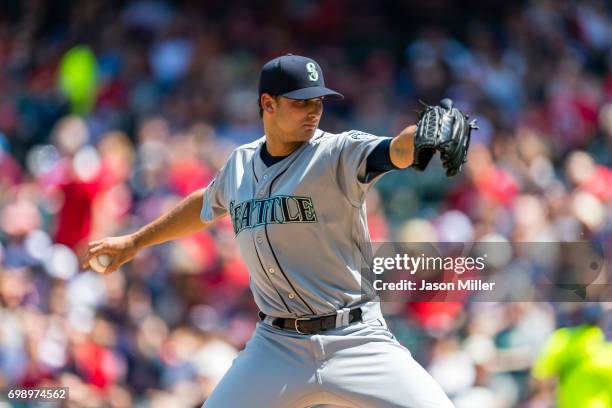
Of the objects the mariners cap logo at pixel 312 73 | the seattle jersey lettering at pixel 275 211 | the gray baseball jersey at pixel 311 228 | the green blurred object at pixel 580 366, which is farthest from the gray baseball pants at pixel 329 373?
the green blurred object at pixel 580 366

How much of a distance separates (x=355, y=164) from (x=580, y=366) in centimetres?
279

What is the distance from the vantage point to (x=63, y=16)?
1323 centimetres

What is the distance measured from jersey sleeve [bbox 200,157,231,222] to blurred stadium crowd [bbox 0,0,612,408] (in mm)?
2583

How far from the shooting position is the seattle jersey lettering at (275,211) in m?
4.17

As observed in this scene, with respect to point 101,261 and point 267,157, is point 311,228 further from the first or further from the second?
point 101,261

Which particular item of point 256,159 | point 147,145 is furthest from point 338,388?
point 147,145

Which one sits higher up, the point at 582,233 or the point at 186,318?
the point at 582,233

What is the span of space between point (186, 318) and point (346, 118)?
3.22 meters

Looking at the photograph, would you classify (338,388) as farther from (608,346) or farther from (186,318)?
(186,318)

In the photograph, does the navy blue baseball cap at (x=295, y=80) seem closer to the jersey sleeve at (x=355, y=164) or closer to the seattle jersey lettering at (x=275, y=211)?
the jersey sleeve at (x=355, y=164)

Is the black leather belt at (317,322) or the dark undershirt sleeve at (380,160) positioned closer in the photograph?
the dark undershirt sleeve at (380,160)

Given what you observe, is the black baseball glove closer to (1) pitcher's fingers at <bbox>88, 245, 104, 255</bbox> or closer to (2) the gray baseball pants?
(2) the gray baseball pants

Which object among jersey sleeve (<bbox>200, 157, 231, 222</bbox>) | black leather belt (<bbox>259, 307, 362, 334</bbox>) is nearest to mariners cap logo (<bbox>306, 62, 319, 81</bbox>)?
jersey sleeve (<bbox>200, 157, 231, 222</bbox>)

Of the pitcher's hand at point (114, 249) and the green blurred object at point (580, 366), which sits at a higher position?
the pitcher's hand at point (114, 249)
